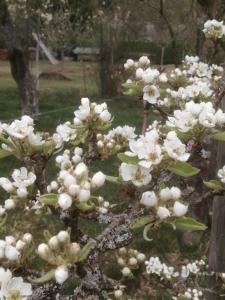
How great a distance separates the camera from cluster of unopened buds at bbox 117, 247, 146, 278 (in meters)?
2.74

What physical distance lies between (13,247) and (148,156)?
1.17 ft

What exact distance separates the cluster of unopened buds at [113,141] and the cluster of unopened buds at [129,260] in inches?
45.6

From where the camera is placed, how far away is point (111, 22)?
1129 centimetres

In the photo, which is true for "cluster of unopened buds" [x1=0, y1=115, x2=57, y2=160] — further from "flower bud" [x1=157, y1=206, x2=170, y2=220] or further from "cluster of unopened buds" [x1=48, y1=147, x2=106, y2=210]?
"flower bud" [x1=157, y1=206, x2=170, y2=220]

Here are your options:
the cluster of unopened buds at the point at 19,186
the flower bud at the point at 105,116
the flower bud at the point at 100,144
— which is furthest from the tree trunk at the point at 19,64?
the cluster of unopened buds at the point at 19,186

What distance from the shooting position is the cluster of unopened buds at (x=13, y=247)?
1.14m

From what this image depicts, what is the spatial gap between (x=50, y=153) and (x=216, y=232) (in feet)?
4.38

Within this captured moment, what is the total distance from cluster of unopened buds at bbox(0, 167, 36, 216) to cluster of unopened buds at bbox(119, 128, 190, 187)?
0.29 m

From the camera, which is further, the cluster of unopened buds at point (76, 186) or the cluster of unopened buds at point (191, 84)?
the cluster of unopened buds at point (191, 84)

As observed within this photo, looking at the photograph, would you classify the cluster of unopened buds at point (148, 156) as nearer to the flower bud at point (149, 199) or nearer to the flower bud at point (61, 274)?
the flower bud at point (149, 199)

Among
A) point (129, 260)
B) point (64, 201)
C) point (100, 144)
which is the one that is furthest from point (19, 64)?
point (64, 201)

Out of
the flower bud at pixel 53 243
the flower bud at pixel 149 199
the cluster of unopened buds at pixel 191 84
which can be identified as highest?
the flower bud at pixel 149 199

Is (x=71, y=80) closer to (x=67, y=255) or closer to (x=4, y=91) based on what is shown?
(x=4, y=91)

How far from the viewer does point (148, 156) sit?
117cm
